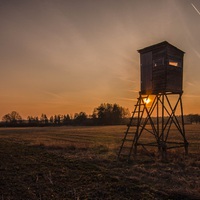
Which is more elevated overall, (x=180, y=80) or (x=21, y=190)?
(x=180, y=80)

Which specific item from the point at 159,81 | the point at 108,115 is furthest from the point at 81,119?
the point at 159,81

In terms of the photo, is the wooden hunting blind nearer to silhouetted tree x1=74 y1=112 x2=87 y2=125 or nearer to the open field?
the open field

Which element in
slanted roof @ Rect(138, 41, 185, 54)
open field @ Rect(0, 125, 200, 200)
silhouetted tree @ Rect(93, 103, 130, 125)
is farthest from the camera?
silhouetted tree @ Rect(93, 103, 130, 125)

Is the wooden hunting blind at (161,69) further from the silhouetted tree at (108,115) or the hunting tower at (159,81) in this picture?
the silhouetted tree at (108,115)

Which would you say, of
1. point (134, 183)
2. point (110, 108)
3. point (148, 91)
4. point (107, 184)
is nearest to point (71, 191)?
point (107, 184)

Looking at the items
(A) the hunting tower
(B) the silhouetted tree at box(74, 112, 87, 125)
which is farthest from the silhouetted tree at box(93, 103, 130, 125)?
(A) the hunting tower

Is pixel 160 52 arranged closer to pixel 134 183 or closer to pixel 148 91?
pixel 148 91

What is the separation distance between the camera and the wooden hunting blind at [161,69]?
1653 cm

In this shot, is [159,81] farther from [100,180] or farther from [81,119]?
[81,119]

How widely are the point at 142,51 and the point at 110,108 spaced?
12459 cm

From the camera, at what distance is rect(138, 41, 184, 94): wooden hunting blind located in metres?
16.5

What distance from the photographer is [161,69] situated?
54.8 ft

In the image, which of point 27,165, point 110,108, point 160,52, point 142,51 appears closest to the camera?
point 27,165

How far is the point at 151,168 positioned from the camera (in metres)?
12.6
